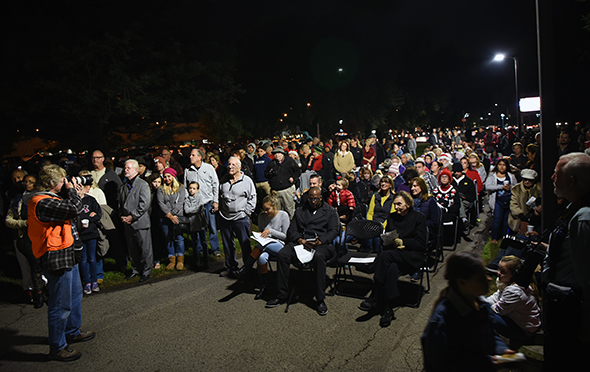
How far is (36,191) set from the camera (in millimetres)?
4691

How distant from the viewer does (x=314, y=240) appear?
6.23 m

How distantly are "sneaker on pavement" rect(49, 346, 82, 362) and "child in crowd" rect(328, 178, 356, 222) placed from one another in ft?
17.2

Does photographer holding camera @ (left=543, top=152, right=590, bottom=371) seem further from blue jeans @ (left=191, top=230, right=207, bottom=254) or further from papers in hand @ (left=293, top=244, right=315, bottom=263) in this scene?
blue jeans @ (left=191, top=230, right=207, bottom=254)

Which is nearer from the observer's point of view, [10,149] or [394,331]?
[394,331]

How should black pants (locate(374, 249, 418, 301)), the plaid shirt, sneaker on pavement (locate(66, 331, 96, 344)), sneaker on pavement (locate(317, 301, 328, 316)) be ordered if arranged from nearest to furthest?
the plaid shirt < sneaker on pavement (locate(66, 331, 96, 344)) < black pants (locate(374, 249, 418, 301)) < sneaker on pavement (locate(317, 301, 328, 316))

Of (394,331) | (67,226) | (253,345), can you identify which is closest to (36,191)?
(67,226)

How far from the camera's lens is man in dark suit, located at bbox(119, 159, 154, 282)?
280 inches

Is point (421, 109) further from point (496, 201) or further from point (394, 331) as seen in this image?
point (394, 331)

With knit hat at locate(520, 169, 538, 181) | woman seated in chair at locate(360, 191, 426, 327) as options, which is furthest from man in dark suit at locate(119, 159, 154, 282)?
knit hat at locate(520, 169, 538, 181)

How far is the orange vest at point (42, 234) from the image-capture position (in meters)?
4.41

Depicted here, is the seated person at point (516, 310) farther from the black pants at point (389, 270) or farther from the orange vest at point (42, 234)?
the orange vest at point (42, 234)

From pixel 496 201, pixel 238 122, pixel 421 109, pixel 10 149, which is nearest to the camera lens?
pixel 496 201

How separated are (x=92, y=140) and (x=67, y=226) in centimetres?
1261

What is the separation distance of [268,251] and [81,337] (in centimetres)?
281
